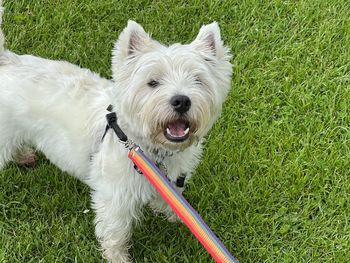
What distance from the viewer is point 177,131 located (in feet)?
10.9

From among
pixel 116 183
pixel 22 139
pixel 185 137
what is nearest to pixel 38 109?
pixel 22 139

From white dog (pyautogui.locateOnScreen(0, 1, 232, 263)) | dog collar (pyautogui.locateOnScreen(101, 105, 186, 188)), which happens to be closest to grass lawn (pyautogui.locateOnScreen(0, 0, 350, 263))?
white dog (pyautogui.locateOnScreen(0, 1, 232, 263))

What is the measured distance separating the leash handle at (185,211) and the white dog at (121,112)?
0.17 meters

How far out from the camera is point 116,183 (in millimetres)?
3736

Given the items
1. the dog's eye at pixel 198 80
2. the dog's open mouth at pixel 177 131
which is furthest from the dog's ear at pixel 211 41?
the dog's open mouth at pixel 177 131

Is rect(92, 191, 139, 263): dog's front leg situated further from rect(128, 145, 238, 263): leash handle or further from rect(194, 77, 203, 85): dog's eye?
rect(194, 77, 203, 85): dog's eye

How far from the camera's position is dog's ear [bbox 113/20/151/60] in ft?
11.1

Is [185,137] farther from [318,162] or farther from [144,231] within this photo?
[318,162]

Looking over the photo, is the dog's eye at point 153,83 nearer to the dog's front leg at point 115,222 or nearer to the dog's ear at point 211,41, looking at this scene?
the dog's ear at point 211,41

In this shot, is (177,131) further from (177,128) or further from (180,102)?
(180,102)

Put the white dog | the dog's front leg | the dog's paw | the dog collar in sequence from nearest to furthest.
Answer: the white dog < the dog collar < the dog's front leg < the dog's paw

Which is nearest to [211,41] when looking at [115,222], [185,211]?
[185,211]

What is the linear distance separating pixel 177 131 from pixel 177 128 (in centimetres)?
2

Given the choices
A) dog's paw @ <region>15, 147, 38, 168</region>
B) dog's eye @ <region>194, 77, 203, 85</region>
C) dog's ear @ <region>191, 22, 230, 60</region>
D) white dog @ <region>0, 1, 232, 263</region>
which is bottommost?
dog's paw @ <region>15, 147, 38, 168</region>
